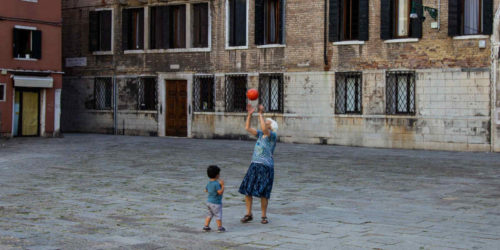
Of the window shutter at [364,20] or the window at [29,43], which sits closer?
the window shutter at [364,20]

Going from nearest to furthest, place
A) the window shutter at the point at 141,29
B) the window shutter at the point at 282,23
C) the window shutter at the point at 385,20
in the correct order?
the window shutter at the point at 385,20 → the window shutter at the point at 282,23 → the window shutter at the point at 141,29

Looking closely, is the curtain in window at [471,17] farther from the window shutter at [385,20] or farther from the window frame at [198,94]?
the window frame at [198,94]

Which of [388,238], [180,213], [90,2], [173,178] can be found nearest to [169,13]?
[90,2]

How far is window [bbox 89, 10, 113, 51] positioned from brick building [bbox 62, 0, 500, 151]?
0.19ft

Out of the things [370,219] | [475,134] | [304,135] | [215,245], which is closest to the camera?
[215,245]

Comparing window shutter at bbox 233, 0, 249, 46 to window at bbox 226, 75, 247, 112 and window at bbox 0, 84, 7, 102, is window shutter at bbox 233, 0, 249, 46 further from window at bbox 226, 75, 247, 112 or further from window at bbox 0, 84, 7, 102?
window at bbox 0, 84, 7, 102

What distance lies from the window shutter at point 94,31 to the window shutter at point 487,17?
17896 millimetres

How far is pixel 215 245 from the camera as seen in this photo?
8.04 meters

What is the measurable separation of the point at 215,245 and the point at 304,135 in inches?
825

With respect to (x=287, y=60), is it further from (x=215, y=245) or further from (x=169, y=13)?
(x=215, y=245)

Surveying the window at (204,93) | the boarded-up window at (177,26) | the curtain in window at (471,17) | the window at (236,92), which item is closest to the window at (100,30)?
the boarded-up window at (177,26)

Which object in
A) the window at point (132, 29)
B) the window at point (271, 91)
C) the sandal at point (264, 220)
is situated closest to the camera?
the sandal at point (264, 220)

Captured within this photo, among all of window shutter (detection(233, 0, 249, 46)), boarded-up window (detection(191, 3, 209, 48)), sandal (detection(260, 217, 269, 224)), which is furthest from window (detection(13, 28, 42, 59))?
sandal (detection(260, 217, 269, 224))

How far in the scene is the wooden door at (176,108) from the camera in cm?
3250
